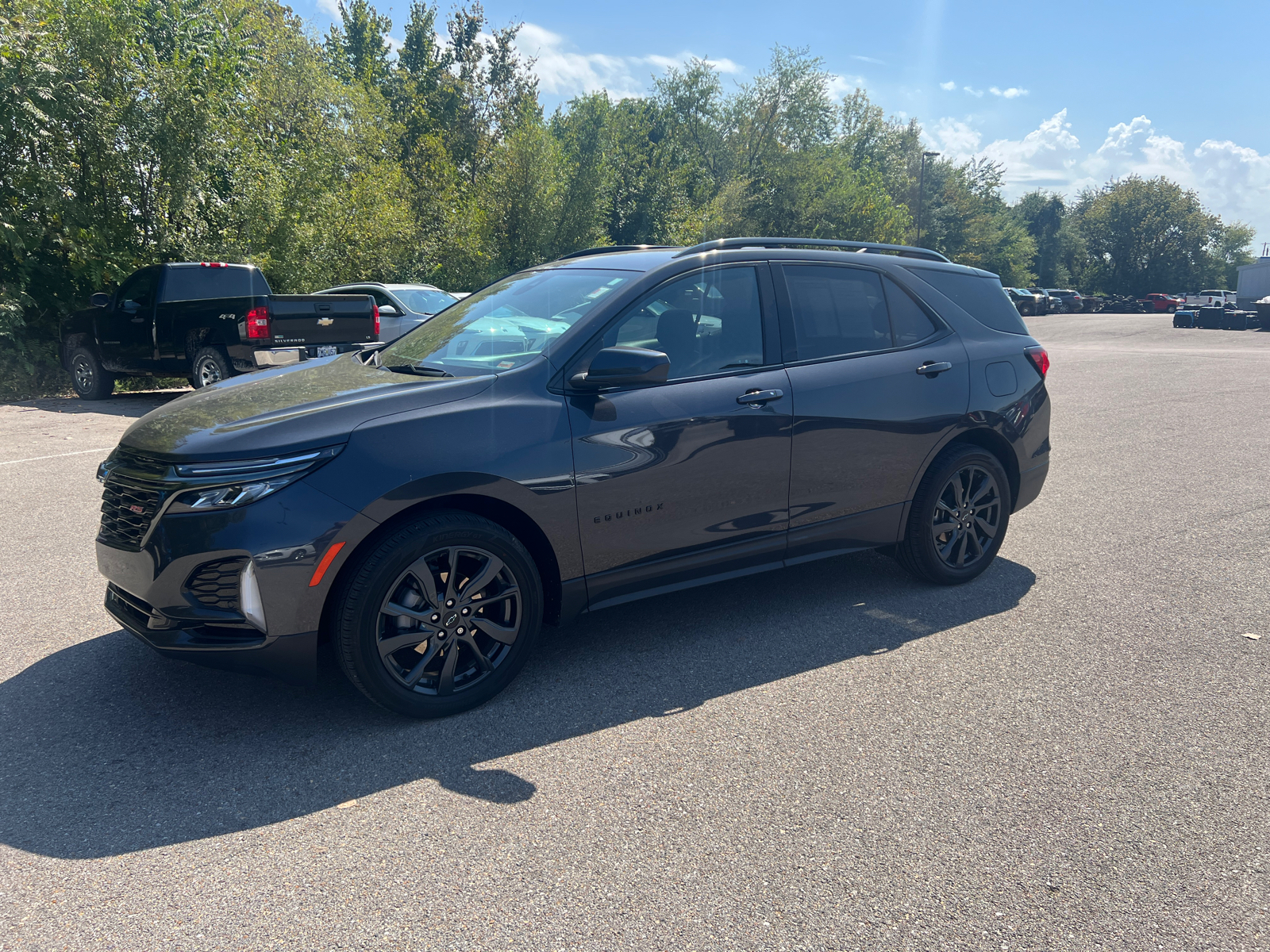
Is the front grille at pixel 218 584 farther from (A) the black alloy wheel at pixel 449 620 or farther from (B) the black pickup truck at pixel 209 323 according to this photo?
(B) the black pickup truck at pixel 209 323

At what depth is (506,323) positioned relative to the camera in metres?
4.32

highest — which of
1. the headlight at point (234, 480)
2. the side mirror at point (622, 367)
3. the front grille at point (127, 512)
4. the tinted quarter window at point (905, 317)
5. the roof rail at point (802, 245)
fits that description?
the roof rail at point (802, 245)

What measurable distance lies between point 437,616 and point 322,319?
8657 mm

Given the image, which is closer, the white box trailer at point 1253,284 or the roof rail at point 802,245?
the roof rail at point 802,245

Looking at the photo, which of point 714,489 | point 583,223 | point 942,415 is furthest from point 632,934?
point 583,223

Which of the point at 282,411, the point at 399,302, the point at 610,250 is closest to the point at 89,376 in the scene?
the point at 399,302

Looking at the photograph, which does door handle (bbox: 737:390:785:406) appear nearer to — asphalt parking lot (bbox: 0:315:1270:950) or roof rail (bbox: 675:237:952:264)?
roof rail (bbox: 675:237:952:264)

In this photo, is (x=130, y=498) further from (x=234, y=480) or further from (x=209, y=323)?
(x=209, y=323)

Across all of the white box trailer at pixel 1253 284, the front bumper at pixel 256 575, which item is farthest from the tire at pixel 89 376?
the white box trailer at pixel 1253 284

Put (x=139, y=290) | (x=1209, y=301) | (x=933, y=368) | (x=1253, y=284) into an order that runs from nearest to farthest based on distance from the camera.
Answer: (x=933, y=368), (x=139, y=290), (x=1209, y=301), (x=1253, y=284)

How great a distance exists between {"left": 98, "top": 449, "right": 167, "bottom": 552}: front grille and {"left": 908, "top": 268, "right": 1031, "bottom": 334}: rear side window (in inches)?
153

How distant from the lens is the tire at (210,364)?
1212cm

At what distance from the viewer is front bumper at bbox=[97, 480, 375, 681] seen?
318cm

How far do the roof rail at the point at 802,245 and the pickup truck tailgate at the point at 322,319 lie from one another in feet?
24.4
